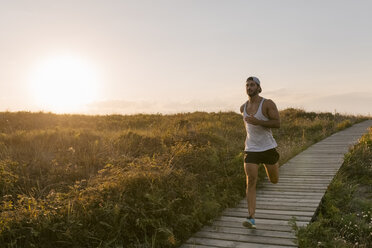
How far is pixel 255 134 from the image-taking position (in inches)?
254

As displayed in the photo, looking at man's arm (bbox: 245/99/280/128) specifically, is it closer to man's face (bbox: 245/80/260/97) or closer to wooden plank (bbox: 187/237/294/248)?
man's face (bbox: 245/80/260/97)

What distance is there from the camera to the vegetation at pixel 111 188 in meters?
5.64

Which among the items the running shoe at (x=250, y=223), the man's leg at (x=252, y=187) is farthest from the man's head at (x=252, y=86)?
the running shoe at (x=250, y=223)

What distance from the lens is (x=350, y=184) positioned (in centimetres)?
992

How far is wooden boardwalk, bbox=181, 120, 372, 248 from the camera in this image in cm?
588

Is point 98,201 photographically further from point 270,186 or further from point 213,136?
point 213,136

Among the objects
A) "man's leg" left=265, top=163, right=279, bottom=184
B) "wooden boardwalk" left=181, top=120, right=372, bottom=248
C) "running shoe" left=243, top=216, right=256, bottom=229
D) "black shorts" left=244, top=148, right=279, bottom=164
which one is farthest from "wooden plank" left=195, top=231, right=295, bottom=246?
"man's leg" left=265, top=163, right=279, bottom=184

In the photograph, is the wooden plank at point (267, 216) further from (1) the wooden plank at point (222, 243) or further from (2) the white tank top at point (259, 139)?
(2) the white tank top at point (259, 139)

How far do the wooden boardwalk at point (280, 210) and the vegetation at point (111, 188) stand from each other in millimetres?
315

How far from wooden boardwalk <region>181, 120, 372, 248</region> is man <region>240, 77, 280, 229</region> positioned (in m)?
0.36

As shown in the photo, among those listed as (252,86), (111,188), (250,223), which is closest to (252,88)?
(252,86)

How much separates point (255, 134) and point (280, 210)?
1840 millimetres

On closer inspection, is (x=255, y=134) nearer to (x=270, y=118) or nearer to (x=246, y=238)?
(x=270, y=118)

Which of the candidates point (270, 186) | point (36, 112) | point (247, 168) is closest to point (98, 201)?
point (247, 168)
